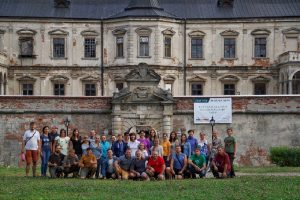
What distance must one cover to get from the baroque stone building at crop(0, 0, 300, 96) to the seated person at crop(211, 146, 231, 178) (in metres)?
28.1

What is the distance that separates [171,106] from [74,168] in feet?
40.2

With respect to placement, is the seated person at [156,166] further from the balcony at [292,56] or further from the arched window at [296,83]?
the arched window at [296,83]

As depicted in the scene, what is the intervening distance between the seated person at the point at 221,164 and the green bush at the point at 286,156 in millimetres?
9324

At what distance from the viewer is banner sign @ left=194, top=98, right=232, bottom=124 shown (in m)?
34.0

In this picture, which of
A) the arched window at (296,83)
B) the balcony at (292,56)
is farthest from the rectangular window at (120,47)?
the arched window at (296,83)

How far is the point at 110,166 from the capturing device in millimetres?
22297

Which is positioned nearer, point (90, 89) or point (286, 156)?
Result: point (286, 156)

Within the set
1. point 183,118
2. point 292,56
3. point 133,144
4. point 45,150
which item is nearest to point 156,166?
point 133,144

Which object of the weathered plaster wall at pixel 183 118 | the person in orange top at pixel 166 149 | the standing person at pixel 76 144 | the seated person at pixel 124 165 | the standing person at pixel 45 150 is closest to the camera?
the seated person at pixel 124 165

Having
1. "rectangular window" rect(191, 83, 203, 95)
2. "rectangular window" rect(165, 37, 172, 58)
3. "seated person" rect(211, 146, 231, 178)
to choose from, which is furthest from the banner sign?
"rectangular window" rect(191, 83, 203, 95)

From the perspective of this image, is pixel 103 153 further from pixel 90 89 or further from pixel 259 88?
pixel 259 88

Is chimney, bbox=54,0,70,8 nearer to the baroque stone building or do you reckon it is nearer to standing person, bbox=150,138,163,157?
the baroque stone building

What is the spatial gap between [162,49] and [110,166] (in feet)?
93.2

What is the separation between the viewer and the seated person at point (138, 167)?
21.4 metres
